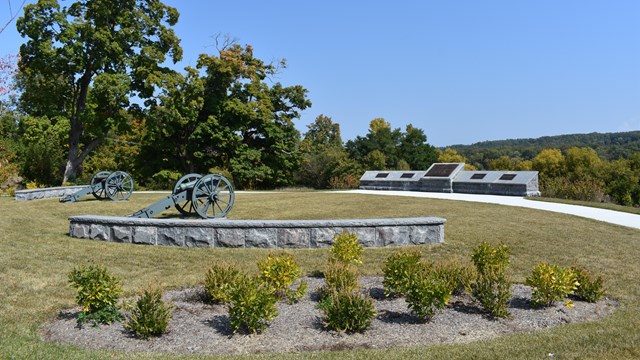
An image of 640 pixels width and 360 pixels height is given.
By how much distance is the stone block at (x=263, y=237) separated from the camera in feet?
28.7

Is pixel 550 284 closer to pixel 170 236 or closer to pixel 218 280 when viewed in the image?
pixel 218 280

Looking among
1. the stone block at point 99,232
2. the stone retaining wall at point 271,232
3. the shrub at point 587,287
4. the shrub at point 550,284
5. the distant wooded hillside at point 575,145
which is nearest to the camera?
the shrub at point 550,284

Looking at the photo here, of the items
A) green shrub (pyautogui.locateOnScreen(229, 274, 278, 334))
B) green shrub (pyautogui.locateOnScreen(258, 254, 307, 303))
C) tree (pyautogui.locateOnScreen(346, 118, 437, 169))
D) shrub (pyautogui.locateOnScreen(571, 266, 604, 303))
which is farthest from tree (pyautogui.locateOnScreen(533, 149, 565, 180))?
green shrub (pyautogui.locateOnScreen(229, 274, 278, 334))

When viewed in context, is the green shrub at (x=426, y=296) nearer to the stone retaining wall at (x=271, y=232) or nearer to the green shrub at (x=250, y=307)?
the green shrub at (x=250, y=307)

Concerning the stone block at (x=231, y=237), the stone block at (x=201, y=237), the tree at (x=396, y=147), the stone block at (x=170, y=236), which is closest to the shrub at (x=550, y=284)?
the stone block at (x=231, y=237)

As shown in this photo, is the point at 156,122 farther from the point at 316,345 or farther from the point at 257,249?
the point at 316,345

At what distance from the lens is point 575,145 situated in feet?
261

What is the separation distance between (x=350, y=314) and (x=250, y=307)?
1.00 metres

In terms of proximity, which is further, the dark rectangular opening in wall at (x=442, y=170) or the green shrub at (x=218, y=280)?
the dark rectangular opening in wall at (x=442, y=170)

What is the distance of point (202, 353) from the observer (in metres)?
4.27

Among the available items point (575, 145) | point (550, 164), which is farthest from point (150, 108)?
point (575, 145)

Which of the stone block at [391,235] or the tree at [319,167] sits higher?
the tree at [319,167]

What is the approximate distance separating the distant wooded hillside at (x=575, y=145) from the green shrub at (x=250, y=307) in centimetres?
5880

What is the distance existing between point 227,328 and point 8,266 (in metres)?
4.28
